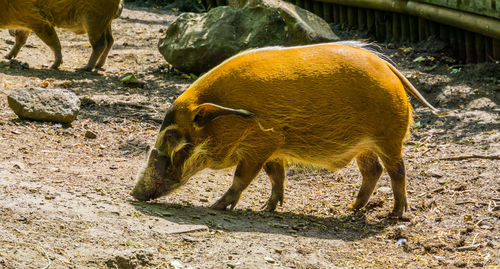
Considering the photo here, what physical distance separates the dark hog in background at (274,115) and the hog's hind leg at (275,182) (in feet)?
0.87

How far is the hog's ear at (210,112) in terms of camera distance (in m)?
4.43

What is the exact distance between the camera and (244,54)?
4.88 meters

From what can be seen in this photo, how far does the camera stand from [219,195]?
17.5ft

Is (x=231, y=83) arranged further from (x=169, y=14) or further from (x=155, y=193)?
(x=169, y=14)

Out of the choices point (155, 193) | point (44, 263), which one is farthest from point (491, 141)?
point (44, 263)

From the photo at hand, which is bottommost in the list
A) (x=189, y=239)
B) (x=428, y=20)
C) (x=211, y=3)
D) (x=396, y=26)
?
(x=211, y=3)

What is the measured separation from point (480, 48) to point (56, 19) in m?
5.83

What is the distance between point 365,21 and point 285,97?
21.1ft

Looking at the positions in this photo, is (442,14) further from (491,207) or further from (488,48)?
(491,207)

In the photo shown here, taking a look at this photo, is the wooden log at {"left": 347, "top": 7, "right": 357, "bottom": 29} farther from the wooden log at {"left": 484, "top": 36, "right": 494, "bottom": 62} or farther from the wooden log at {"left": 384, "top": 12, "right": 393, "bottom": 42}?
the wooden log at {"left": 484, "top": 36, "right": 494, "bottom": 62}

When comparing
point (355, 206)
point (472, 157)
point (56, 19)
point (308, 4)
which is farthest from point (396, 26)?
point (355, 206)

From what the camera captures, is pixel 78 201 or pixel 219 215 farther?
pixel 219 215

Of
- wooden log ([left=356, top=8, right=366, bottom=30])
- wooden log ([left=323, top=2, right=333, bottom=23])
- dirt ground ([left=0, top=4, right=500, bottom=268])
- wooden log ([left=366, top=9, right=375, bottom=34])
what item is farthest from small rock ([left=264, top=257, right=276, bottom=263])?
wooden log ([left=323, top=2, right=333, bottom=23])

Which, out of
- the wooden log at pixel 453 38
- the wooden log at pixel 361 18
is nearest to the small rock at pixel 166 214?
the wooden log at pixel 453 38
